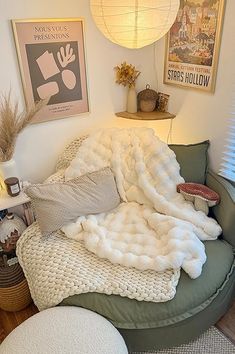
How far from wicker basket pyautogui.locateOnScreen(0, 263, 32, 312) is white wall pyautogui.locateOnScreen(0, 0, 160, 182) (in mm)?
681

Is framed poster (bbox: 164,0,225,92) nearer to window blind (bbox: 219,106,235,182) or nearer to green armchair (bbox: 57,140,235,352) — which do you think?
window blind (bbox: 219,106,235,182)

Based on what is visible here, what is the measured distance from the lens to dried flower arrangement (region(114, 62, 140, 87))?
220 cm

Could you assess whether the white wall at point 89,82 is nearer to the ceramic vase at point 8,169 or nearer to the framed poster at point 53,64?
the framed poster at point 53,64

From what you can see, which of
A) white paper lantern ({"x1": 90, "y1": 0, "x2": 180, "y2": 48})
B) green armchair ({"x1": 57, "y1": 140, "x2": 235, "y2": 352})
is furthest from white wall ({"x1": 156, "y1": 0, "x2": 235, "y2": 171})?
white paper lantern ({"x1": 90, "y1": 0, "x2": 180, "y2": 48})

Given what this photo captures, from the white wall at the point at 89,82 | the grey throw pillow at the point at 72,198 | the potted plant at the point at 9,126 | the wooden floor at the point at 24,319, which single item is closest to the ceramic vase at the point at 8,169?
the potted plant at the point at 9,126

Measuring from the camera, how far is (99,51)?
2.09 metres

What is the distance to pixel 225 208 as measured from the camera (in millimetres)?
1729

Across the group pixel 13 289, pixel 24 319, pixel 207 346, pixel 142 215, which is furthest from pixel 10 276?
pixel 207 346

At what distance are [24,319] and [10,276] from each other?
301 mm

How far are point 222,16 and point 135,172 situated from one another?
43.1 inches

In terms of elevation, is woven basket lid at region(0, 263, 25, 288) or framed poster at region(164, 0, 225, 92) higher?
framed poster at region(164, 0, 225, 92)

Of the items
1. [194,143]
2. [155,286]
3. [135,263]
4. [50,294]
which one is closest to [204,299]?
[155,286]

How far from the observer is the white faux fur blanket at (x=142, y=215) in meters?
1.50

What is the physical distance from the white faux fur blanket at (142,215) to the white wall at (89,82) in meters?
0.27
